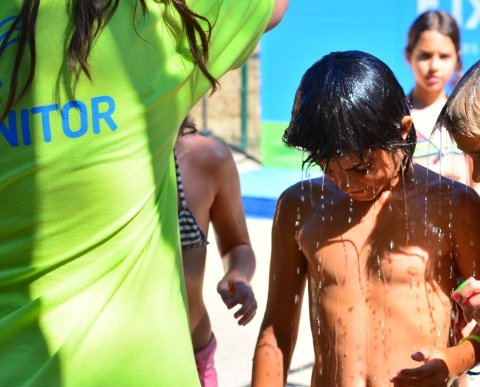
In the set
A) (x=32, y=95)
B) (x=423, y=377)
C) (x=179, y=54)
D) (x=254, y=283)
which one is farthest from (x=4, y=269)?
(x=254, y=283)

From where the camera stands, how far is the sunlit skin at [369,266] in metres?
2.18

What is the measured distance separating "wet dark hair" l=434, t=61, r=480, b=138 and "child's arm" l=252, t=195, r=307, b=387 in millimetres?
486

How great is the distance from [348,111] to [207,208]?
95cm

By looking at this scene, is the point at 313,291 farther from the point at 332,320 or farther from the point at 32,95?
the point at 32,95

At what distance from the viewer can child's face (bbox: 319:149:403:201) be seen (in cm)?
212

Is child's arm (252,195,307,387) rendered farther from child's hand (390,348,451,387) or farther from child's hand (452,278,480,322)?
child's hand (452,278,480,322)

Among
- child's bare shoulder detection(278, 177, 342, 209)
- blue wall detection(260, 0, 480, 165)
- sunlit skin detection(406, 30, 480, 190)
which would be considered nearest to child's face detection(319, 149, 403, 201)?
child's bare shoulder detection(278, 177, 342, 209)

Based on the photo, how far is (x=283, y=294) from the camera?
7.83 ft

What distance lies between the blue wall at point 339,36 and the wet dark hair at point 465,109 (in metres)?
5.97

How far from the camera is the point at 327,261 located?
7.56ft

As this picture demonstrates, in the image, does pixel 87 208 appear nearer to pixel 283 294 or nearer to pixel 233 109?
pixel 283 294

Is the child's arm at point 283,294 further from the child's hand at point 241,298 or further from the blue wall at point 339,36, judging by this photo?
the blue wall at point 339,36

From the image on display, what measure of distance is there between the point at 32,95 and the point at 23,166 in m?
0.12

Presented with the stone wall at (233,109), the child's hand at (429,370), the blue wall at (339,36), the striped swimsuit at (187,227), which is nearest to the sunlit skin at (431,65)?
the striped swimsuit at (187,227)
